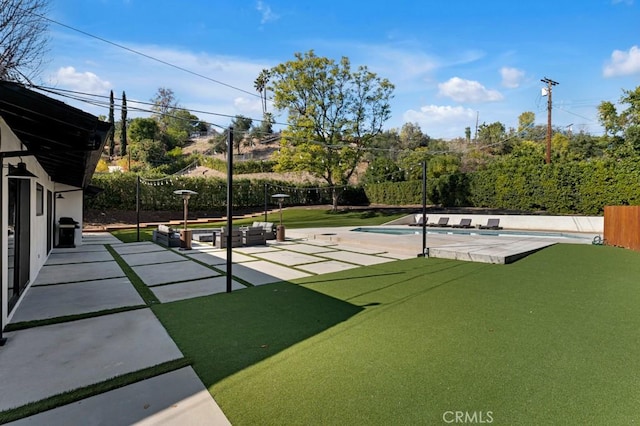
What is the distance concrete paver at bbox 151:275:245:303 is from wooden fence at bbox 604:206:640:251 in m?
11.3

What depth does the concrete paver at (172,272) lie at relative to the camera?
241 inches

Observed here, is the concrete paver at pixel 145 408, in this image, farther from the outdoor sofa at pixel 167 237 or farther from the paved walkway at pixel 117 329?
the outdoor sofa at pixel 167 237

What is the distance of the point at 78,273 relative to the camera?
21.6 ft

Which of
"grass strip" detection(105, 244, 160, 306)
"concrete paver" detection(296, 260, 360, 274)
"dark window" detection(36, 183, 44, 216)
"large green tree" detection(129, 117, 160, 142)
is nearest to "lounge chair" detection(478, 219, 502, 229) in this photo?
"concrete paver" detection(296, 260, 360, 274)

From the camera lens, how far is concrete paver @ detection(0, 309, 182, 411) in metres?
2.46

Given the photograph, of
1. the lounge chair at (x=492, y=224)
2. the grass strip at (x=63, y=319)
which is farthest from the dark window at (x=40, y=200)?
the lounge chair at (x=492, y=224)

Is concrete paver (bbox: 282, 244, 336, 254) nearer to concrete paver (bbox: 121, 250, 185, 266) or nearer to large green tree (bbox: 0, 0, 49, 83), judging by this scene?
concrete paver (bbox: 121, 250, 185, 266)

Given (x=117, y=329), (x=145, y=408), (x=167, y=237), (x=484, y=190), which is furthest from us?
(x=484, y=190)

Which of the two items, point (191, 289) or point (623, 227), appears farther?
point (623, 227)

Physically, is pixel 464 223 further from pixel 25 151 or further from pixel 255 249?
pixel 25 151

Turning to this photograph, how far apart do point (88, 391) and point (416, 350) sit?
2.63 meters

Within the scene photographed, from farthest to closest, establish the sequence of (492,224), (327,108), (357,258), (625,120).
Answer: (327,108) → (625,120) → (492,224) → (357,258)

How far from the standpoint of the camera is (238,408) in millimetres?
2184

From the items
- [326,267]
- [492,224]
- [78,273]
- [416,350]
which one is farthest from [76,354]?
[492,224]
